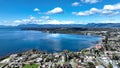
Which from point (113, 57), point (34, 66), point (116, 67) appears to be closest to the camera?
point (116, 67)

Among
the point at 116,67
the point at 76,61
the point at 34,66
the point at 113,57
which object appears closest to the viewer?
the point at 116,67

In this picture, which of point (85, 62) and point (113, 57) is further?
point (113, 57)

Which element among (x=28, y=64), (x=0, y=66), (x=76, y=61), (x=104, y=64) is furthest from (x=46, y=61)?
(x=104, y=64)

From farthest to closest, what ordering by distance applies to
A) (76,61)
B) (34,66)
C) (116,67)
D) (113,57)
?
(113,57) → (76,61) → (34,66) → (116,67)

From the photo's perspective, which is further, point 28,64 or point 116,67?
point 28,64

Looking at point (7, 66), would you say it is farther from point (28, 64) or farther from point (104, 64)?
point (104, 64)

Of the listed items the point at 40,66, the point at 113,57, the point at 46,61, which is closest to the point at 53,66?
the point at 40,66

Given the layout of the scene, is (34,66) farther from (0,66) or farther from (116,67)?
(116,67)

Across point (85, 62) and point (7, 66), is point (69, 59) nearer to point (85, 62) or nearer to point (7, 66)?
point (85, 62)
